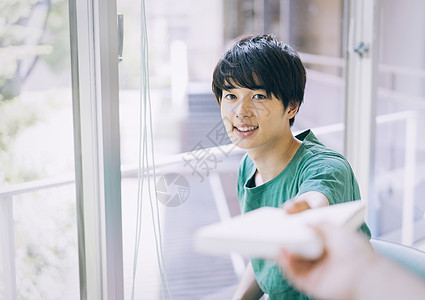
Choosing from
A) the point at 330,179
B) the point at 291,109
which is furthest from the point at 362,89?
the point at 330,179

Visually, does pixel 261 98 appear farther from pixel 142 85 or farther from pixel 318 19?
pixel 318 19

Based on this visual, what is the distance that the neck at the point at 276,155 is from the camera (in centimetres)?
122

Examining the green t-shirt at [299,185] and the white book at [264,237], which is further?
the green t-shirt at [299,185]

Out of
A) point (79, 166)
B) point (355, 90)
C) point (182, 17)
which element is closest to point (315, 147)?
point (79, 166)

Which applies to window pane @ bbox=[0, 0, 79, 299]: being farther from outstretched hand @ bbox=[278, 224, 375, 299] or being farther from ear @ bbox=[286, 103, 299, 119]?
outstretched hand @ bbox=[278, 224, 375, 299]

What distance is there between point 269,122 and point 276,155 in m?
0.08

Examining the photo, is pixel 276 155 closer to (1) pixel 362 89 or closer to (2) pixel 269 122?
(2) pixel 269 122

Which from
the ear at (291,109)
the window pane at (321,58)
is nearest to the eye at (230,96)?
the ear at (291,109)

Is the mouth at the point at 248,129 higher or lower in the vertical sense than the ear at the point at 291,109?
lower

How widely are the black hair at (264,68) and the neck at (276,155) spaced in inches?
3.7

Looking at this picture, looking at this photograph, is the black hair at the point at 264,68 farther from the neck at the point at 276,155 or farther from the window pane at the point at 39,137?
the window pane at the point at 39,137

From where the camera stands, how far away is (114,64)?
1.22 metres

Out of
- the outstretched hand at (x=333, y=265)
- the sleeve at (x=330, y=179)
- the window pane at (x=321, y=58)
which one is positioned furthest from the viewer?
the window pane at (x=321, y=58)

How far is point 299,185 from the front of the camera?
1.11 meters
